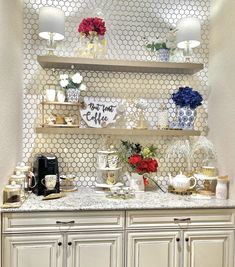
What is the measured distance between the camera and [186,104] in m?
2.44

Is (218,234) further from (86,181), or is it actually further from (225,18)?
(225,18)

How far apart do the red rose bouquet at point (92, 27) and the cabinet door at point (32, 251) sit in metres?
1.53

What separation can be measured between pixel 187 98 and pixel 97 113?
2.45 feet

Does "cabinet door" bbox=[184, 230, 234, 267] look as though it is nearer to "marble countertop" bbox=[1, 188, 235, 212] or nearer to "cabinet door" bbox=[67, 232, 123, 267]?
"marble countertop" bbox=[1, 188, 235, 212]

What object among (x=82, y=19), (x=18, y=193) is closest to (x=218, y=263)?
(x=18, y=193)

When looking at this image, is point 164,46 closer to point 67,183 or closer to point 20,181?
point 67,183

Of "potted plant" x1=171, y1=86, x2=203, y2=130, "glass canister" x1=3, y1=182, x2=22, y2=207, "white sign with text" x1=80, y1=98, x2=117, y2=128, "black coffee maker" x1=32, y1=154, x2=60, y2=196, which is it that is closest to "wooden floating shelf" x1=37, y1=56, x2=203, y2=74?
"potted plant" x1=171, y1=86, x2=203, y2=130

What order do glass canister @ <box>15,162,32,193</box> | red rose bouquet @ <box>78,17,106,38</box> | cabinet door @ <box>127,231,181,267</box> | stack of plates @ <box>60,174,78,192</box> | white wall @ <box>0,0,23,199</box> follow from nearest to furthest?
white wall @ <box>0,0,23,199</box>, cabinet door @ <box>127,231,181,267</box>, glass canister @ <box>15,162,32,193</box>, red rose bouquet @ <box>78,17,106,38</box>, stack of plates @ <box>60,174,78,192</box>

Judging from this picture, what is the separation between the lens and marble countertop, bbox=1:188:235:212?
6.55 ft

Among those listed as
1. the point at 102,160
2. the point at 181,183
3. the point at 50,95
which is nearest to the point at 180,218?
the point at 181,183

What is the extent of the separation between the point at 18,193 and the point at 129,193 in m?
0.81

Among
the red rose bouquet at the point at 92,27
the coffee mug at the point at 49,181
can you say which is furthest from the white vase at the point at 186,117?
the coffee mug at the point at 49,181

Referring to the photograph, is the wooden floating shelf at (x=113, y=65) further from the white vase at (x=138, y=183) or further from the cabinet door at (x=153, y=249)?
the cabinet door at (x=153, y=249)

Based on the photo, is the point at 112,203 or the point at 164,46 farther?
the point at 164,46
